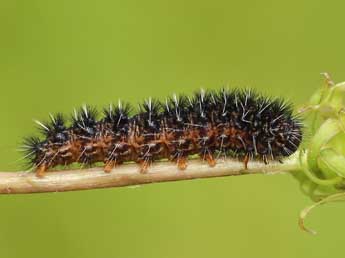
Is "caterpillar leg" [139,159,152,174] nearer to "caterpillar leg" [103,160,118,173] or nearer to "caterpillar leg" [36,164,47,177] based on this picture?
"caterpillar leg" [103,160,118,173]

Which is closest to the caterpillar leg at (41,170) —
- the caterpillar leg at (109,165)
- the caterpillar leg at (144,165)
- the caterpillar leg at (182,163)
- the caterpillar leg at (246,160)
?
the caterpillar leg at (109,165)

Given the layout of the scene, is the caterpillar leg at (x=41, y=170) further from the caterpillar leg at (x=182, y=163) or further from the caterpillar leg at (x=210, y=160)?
the caterpillar leg at (x=210, y=160)

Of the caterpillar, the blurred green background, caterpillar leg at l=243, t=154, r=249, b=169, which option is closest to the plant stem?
caterpillar leg at l=243, t=154, r=249, b=169

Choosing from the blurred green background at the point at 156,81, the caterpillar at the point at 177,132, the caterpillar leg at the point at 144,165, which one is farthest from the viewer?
the blurred green background at the point at 156,81

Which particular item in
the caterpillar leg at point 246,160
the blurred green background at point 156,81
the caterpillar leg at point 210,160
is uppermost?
the caterpillar leg at point 210,160

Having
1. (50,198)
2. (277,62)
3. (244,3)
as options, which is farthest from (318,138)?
(244,3)

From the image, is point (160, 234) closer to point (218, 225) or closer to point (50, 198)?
point (218, 225)
